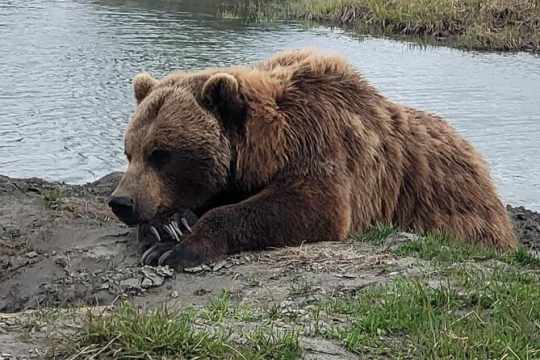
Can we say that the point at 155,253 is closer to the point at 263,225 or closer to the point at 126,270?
the point at 126,270

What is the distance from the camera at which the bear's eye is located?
5414 mm

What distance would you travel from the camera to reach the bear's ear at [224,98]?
5426 mm

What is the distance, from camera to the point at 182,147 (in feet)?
17.7

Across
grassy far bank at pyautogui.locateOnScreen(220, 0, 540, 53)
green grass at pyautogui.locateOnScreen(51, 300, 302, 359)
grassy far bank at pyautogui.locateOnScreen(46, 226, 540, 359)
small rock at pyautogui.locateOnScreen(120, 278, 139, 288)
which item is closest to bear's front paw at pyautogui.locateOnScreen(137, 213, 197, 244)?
small rock at pyautogui.locateOnScreen(120, 278, 139, 288)

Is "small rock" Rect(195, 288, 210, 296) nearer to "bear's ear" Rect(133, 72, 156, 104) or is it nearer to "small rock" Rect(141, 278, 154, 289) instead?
"small rock" Rect(141, 278, 154, 289)

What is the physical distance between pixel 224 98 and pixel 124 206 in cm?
87

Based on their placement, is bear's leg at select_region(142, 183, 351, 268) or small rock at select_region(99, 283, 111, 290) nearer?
small rock at select_region(99, 283, 111, 290)

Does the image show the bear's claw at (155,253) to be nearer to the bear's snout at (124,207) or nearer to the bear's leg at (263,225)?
the bear's leg at (263,225)

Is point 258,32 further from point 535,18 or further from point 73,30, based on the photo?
point 535,18

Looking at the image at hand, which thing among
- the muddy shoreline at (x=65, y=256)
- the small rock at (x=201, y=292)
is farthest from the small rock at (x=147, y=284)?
the small rock at (x=201, y=292)

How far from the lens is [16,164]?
→ 10.7 m

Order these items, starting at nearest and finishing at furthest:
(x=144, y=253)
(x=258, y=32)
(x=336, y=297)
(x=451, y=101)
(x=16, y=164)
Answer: (x=336, y=297) < (x=144, y=253) < (x=16, y=164) < (x=451, y=101) < (x=258, y=32)

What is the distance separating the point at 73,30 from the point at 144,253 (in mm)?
16631

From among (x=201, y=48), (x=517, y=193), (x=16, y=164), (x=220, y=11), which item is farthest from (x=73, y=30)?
(x=517, y=193)
